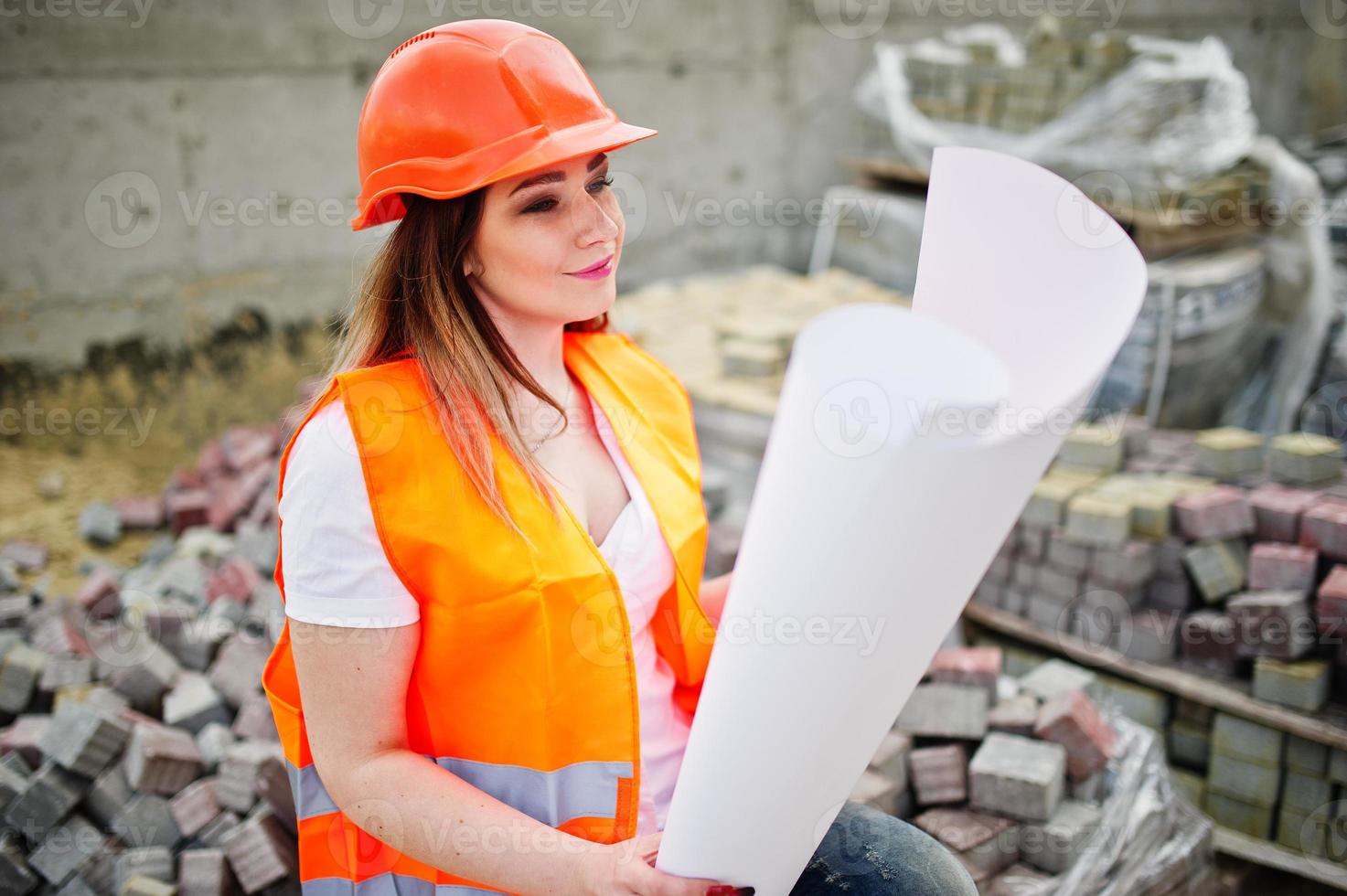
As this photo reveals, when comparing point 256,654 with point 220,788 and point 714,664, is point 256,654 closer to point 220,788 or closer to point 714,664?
point 220,788

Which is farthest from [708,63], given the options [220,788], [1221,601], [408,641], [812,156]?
[408,641]

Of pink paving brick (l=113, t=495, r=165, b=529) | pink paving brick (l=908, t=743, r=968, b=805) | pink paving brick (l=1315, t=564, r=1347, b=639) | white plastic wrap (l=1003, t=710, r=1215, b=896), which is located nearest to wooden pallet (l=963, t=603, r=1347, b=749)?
pink paving brick (l=1315, t=564, r=1347, b=639)

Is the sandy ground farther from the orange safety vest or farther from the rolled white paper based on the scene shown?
the rolled white paper

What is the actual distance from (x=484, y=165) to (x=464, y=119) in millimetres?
78

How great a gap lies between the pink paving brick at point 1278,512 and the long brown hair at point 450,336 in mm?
2731

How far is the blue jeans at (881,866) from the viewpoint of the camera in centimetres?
162

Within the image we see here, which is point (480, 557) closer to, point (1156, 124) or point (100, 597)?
point (100, 597)

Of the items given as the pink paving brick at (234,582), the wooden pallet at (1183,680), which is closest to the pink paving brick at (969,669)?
the wooden pallet at (1183,680)

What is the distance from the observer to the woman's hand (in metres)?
1.24

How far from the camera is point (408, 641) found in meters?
1.46

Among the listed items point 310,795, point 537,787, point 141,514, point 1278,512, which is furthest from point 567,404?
point 141,514

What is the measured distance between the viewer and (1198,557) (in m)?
3.43

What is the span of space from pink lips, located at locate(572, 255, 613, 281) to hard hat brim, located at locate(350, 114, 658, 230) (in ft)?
0.55

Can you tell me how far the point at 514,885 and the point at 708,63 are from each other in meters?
6.27
